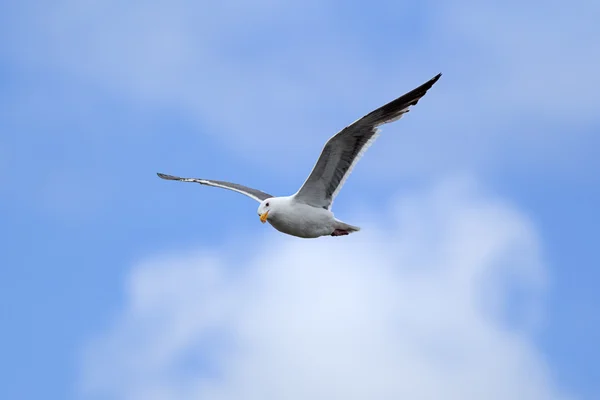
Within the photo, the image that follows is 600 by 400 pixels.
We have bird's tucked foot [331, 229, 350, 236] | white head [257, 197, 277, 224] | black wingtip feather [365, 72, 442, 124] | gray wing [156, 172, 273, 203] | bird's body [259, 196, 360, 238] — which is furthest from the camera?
gray wing [156, 172, 273, 203]

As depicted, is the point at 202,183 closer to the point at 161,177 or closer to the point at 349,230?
the point at 161,177

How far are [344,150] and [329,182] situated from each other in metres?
0.92

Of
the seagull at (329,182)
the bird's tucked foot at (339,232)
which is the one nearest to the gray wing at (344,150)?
the seagull at (329,182)

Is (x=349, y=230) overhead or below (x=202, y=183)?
below

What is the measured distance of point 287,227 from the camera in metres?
18.6

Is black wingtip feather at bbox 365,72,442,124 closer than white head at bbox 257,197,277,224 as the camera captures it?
Yes

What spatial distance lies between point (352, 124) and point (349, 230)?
3.03 metres

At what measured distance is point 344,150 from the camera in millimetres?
17688

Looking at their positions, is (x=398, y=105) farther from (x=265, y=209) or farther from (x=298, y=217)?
(x=265, y=209)

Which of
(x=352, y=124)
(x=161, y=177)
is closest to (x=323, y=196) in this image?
(x=352, y=124)

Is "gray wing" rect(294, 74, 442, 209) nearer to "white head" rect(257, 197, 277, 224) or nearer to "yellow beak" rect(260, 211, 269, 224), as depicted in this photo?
"white head" rect(257, 197, 277, 224)

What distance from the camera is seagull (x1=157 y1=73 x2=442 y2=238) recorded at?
17203mm

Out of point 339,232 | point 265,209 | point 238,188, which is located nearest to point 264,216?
point 265,209

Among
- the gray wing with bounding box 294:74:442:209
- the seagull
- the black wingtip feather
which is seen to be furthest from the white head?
the black wingtip feather
